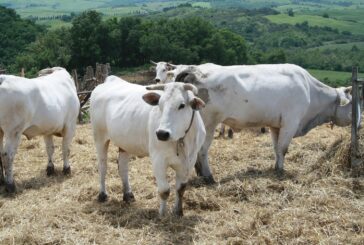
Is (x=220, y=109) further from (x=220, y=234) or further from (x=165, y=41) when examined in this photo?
(x=165, y=41)

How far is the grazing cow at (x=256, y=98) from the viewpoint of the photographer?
7.95 m

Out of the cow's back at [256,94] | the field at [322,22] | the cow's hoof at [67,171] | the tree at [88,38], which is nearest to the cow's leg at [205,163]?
the cow's back at [256,94]

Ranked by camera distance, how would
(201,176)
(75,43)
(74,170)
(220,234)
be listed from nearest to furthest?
(220,234)
(201,176)
(74,170)
(75,43)

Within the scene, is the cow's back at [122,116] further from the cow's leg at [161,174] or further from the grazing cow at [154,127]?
the cow's leg at [161,174]

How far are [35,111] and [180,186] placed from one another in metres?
2.96

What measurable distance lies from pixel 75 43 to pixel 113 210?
118 feet

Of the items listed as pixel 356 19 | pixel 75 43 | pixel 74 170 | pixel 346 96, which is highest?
pixel 346 96

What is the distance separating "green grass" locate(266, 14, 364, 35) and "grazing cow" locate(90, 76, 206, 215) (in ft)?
281

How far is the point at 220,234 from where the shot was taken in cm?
A: 566

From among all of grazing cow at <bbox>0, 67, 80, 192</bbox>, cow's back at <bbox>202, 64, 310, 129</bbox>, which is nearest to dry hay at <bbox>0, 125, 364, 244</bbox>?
grazing cow at <bbox>0, 67, 80, 192</bbox>

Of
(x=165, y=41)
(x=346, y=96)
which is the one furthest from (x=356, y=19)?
(x=346, y=96)

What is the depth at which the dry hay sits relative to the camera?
5.61m

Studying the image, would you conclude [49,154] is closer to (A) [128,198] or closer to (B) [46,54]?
(A) [128,198]

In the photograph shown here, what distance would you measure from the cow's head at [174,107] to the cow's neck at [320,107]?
3837mm
